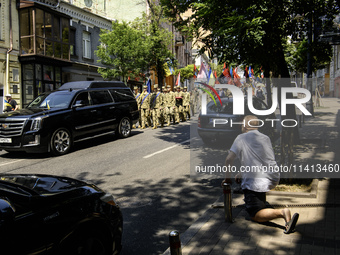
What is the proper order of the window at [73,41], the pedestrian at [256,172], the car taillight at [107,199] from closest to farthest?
the car taillight at [107,199] → the pedestrian at [256,172] → the window at [73,41]

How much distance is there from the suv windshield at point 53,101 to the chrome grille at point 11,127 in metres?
1.22

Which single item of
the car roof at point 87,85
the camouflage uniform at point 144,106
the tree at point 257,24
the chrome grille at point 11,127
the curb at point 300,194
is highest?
the tree at point 257,24

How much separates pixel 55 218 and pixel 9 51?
20128 millimetres

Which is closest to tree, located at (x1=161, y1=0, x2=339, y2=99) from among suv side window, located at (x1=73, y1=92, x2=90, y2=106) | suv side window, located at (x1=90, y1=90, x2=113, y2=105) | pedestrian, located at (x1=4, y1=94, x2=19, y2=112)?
suv side window, located at (x1=73, y1=92, x2=90, y2=106)

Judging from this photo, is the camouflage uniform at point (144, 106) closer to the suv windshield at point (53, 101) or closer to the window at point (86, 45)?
the suv windshield at point (53, 101)

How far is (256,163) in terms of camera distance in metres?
4.87

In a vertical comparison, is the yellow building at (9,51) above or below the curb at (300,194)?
above

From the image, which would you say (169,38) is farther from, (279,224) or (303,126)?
(279,224)

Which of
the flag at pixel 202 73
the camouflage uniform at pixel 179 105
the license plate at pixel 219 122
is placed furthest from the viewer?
the flag at pixel 202 73

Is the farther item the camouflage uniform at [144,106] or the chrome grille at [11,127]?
the camouflage uniform at [144,106]

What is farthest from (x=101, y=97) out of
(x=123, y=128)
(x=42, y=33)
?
(x=42, y=33)

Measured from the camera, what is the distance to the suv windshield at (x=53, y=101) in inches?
444

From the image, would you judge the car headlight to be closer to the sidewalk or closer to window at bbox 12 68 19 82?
the sidewalk

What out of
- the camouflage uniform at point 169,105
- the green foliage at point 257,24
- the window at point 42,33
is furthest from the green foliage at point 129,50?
the green foliage at point 257,24
